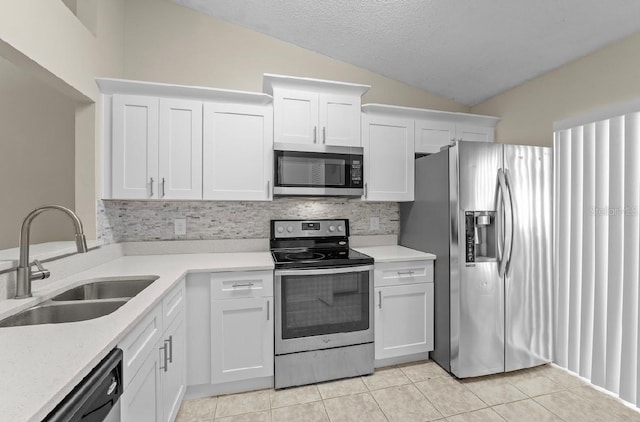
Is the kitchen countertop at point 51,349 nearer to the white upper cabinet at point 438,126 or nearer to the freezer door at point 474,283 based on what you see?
the freezer door at point 474,283

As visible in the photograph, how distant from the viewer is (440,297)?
2377 millimetres

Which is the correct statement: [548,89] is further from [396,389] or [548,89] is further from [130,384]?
[130,384]

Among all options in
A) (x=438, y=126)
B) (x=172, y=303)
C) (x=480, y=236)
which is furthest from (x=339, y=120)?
(x=172, y=303)

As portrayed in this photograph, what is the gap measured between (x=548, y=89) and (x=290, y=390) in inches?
126

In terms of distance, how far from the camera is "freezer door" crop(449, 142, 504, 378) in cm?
220

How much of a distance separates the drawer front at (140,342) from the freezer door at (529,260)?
7.81 feet

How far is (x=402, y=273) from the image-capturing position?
2.38 metres

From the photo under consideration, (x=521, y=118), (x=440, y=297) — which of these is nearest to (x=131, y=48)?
(x=440, y=297)

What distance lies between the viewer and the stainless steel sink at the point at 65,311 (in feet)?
4.15

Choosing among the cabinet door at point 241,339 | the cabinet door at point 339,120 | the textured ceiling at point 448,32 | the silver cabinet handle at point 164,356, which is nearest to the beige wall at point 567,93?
the textured ceiling at point 448,32

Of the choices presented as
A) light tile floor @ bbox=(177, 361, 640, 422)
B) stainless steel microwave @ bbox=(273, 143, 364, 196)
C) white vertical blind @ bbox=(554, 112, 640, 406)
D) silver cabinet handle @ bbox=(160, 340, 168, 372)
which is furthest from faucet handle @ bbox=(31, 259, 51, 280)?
white vertical blind @ bbox=(554, 112, 640, 406)

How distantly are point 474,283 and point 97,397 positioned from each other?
227cm

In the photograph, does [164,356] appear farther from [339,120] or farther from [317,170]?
[339,120]

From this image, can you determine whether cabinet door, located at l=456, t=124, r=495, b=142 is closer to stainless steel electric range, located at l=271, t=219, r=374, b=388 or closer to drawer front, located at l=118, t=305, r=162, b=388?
stainless steel electric range, located at l=271, t=219, r=374, b=388
